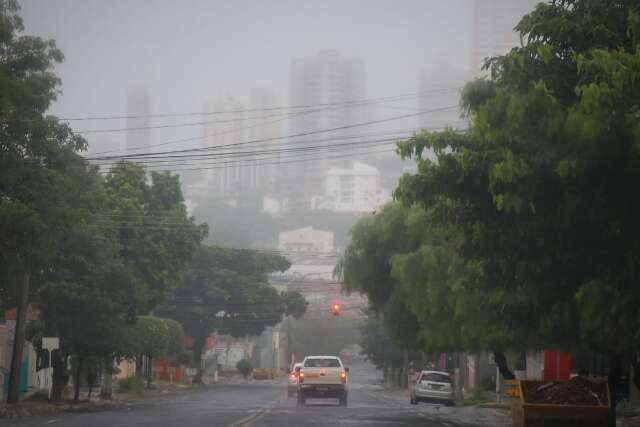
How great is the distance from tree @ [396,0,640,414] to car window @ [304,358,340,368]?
66.1ft

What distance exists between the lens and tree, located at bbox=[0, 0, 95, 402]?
1284 inches

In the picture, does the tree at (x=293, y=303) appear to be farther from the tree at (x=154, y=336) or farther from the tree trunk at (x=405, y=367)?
the tree at (x=154, y=336)

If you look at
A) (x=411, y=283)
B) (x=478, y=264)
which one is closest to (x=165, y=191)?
(x=411, y=283)

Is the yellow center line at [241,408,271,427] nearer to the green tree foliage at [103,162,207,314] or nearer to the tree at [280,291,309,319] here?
the green tree foliage at [103,162,207,314]

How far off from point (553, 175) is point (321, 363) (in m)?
27.7

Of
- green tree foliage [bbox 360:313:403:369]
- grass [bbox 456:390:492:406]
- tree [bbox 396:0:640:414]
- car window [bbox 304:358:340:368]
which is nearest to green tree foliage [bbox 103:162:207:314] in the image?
car window [bbox 304:358:340:368]

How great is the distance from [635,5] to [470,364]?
214 feet

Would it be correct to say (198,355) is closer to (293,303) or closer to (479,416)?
(293,303)

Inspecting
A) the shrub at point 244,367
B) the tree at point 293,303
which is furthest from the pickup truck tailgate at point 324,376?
the shrub at point 244,367

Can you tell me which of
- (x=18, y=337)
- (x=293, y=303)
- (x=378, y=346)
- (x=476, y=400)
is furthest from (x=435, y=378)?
(x=293, y=303)

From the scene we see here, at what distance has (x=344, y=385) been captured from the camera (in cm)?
4425

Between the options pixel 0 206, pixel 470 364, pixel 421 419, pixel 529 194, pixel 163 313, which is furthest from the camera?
pixel 163 313

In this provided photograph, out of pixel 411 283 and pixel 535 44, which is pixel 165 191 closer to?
pixel 411 283

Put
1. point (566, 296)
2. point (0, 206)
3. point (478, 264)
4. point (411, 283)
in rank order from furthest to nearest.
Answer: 1. point (411, 283)
2. point (0, 206)
3. point (478, 264)
4. point (566, 296)
